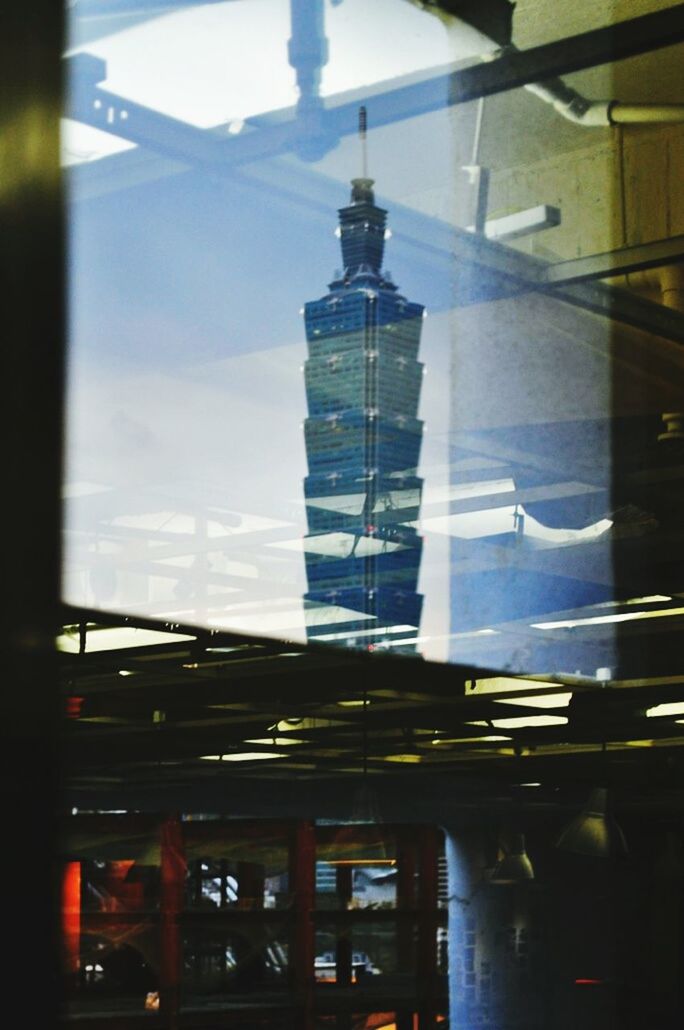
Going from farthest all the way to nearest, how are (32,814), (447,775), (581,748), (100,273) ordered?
(581,748) → (447,775) → (100,273) → (32,814)

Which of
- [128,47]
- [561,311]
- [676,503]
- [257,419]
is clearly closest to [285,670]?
[257,419]

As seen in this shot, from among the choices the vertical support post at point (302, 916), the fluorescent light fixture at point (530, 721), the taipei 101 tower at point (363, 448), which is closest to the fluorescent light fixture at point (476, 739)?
the fluorescent light fixture at point (530, 721)

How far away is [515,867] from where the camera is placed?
1.54 metres

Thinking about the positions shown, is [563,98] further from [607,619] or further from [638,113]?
[607,619]

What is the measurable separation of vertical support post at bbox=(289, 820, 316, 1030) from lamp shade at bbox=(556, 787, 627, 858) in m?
0.49

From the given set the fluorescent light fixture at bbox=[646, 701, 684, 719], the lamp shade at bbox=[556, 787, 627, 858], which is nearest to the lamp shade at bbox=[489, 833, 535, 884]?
the lamp shade at bbox=[556, 787, 627, 858]

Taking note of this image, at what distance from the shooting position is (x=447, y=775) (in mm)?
1546

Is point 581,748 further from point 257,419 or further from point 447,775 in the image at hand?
point 257,419

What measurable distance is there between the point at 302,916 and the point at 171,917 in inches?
6.3

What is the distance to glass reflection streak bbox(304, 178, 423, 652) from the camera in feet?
4.63

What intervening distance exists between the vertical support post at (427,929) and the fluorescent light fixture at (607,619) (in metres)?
0.51

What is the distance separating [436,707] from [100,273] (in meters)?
0.69

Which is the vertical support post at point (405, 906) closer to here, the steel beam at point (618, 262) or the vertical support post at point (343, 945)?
the vertical support post at point (343, 945)

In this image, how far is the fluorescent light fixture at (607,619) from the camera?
1.82 metres
